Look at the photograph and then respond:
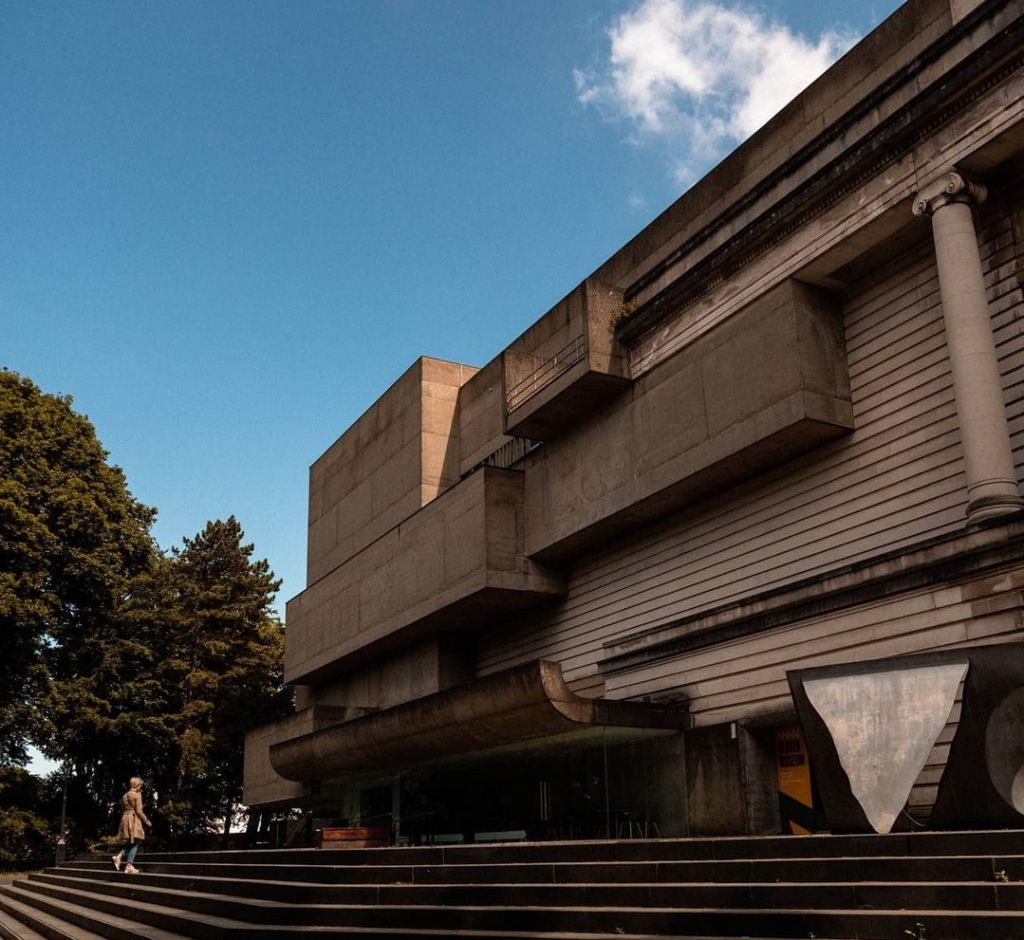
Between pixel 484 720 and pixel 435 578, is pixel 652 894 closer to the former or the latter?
pixel 484 720

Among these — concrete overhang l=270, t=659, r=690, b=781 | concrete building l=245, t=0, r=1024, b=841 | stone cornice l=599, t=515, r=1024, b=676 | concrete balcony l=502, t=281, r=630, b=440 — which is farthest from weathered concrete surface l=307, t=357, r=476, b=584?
stone cornice l=599, t=515, r=1024, b=676

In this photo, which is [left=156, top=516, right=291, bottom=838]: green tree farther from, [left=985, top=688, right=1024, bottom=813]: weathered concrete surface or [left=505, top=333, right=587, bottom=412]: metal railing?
[left=985, top=688, right=1024, bottom=813]: weathered concrete surface

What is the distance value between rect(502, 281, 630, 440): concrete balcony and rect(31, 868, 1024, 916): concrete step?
449 inches

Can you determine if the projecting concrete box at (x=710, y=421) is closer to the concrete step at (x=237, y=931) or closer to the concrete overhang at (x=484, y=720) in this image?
the concrete overhang at (x=484, y=720)

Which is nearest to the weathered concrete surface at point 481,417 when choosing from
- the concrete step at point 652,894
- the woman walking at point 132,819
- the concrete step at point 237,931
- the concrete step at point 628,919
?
the woman walking at point 132,819

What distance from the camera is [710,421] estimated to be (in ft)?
61.6

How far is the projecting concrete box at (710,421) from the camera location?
56.5 ft

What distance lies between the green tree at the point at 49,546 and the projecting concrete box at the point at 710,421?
69.8 feet

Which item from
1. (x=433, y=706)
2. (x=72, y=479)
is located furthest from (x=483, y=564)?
(x=72, y=479)

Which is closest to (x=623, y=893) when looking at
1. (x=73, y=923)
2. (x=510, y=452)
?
(x=73, y=923)

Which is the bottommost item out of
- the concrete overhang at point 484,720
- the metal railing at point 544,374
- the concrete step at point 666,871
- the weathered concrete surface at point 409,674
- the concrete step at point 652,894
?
the concrete step at point 652,894

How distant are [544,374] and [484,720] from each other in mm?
8339

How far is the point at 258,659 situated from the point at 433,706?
87.8 feet

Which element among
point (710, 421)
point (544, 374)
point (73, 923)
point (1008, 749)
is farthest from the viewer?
point (544, 374)
